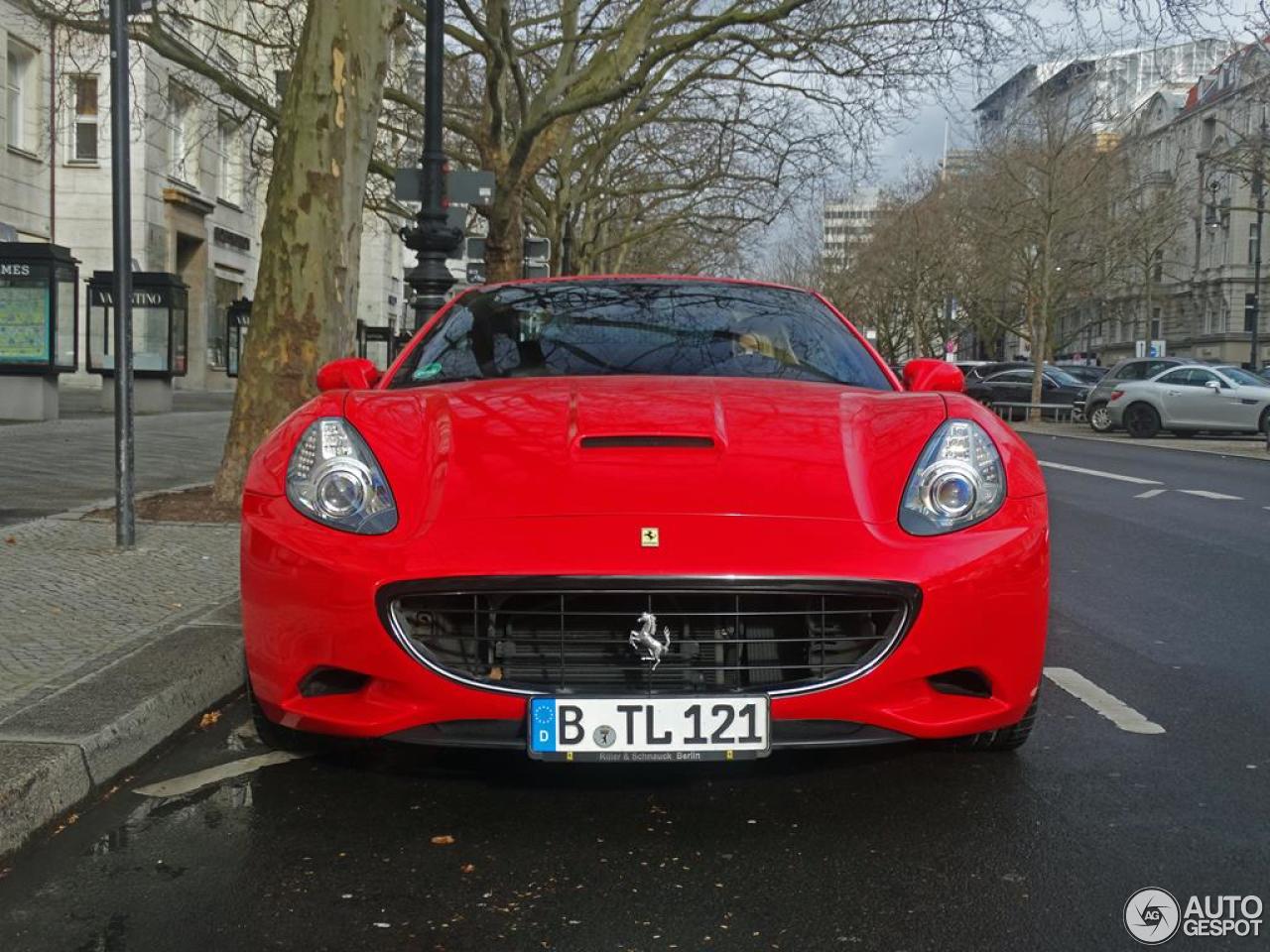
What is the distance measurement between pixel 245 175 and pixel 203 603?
107ft

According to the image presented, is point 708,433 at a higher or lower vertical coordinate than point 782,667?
higher

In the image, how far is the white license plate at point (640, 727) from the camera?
2.75 metres

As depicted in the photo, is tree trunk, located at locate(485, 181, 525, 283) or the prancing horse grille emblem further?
tree trunk, located at locate(485, 181, 525, 283)

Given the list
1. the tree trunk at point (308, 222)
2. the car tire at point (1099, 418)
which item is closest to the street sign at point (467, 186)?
the tree trunk at point (308, 222)

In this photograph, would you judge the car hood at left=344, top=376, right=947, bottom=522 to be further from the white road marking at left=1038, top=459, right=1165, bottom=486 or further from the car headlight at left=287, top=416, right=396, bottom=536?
the white road marking at left=1038, top=459, right=1165, bottom=486

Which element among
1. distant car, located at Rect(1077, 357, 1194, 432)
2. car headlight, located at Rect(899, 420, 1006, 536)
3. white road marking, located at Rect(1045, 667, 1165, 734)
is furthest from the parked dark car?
car headlight, located at Rect(899, 420, 1006, 536)

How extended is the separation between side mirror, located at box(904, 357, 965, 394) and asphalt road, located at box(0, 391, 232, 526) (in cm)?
559

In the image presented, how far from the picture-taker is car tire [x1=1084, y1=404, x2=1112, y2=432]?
26.3 metres

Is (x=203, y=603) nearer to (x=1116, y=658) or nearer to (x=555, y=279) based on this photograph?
(x=555, y=279)

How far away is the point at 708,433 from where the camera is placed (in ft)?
10.7

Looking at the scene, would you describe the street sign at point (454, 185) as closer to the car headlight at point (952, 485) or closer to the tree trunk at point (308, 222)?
the tree trunk at point (308, 222)

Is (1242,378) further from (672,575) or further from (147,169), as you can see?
(672,575)

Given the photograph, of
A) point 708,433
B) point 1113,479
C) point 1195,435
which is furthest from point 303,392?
point 1195,435

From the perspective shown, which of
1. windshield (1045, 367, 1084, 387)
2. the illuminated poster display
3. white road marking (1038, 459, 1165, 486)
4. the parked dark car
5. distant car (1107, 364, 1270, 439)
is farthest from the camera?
the parked dark car
